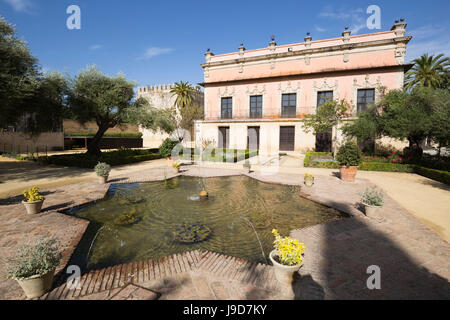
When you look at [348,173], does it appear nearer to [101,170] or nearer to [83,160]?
[101,170]

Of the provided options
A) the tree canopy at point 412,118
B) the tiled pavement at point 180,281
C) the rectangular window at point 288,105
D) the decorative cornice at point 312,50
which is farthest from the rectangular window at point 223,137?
the tiled pavement at point 180,281

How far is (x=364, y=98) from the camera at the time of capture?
76.8 ft

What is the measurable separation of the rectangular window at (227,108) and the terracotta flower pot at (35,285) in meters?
27.7

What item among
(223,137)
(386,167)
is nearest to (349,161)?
(386,167)

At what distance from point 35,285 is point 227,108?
1121 inches

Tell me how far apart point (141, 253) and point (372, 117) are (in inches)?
770

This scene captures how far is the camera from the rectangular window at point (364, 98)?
23094 mm

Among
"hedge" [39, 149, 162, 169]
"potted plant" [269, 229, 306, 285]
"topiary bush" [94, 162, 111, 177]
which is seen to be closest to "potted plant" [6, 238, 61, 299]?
"potted plant" [269, 229, 306, 285]

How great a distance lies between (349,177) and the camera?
11.4 m

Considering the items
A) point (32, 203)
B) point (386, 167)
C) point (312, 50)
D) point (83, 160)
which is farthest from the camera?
point (312, 50)

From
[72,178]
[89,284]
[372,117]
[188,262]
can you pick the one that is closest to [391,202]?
[188,262]

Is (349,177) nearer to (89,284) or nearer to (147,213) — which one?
(147,213)

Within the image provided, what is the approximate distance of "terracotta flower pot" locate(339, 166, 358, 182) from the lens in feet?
37.1

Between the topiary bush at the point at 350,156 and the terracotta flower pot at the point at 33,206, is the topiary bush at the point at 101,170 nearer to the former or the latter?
the terracotta flower pot at the point at 33,206
